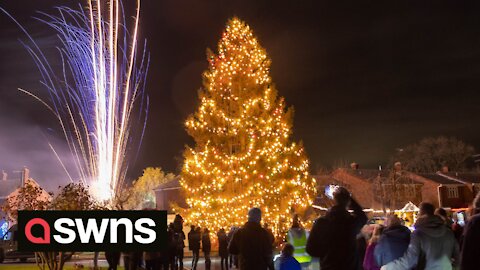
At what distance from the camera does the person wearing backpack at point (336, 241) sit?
5.89 meters

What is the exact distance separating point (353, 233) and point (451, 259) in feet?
6.79

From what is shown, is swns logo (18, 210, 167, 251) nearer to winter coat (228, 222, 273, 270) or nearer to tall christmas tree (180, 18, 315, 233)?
winter coat (228, 222, 273, 270)

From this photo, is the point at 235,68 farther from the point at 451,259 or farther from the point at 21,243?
the point at 451,259

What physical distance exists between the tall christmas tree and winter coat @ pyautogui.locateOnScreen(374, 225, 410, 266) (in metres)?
21.8

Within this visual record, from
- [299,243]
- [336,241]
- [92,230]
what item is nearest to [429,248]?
[336,241]

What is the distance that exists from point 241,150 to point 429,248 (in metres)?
23.5

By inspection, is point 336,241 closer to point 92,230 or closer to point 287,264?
point 287,264

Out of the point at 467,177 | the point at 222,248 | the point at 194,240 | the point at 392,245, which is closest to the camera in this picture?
the point at 392,245

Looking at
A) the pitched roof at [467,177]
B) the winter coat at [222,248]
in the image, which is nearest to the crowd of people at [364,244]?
the winter coat at [222,248]

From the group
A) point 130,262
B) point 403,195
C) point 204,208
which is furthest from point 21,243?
point 403,195

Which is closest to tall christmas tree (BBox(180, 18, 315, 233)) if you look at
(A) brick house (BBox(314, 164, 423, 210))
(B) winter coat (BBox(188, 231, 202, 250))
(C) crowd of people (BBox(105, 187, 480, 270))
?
(B) winter coat (BBox(188, 231, 202, 250))

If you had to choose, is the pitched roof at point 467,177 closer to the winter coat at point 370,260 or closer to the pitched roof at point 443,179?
the pitched roof at point 443,179

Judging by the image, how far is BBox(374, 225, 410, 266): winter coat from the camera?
726 cm

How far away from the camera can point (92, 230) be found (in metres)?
9.97
